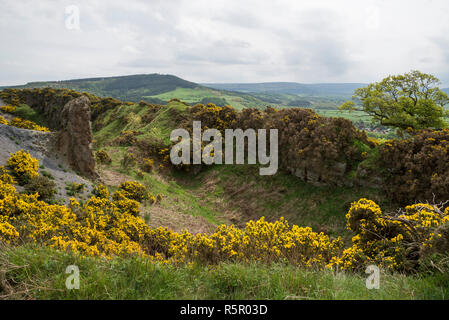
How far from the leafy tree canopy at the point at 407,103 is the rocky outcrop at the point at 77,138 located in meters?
22.4

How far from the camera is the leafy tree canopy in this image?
66.1 ft

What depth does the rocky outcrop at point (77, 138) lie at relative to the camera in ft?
47.8

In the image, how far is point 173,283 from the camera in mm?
3646

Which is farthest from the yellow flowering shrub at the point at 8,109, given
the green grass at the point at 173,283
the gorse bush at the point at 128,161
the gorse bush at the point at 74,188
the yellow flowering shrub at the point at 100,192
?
the green grass at the point at 173,283

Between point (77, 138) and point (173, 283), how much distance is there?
13.8m

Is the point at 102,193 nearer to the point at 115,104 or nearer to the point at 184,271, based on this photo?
the point at 184,271

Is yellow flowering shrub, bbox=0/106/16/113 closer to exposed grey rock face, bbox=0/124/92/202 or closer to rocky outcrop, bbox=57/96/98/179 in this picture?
exposed grey rock face, bbox=0/124/92/202

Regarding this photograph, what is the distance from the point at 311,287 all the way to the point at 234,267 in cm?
122

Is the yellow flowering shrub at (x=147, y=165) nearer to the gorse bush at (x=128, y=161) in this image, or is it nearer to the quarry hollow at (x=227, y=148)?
the gorse bush at (x=128, y=161)

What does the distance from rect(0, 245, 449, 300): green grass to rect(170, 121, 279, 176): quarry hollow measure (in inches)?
677

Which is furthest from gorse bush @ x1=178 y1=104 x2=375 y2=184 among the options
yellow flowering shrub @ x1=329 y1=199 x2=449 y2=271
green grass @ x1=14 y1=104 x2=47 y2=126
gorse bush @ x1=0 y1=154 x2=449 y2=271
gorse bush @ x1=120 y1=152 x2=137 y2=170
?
green grass @ x1=14 y1=104 x2=47 y2=126

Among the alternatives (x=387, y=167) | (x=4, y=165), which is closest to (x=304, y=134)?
(x=387, y=167)

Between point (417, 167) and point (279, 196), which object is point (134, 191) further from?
point (417, 167)

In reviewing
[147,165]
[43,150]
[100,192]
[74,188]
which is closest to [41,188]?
[74,188]
